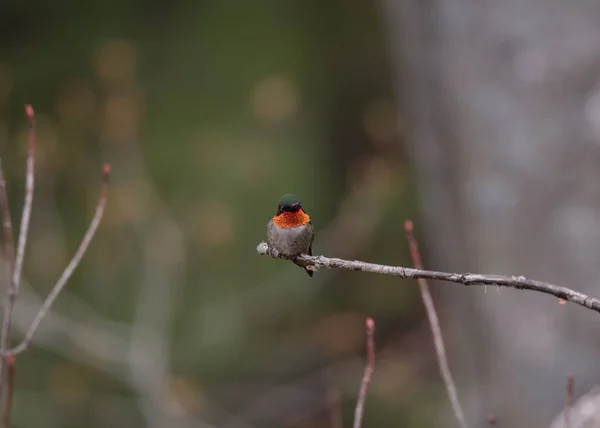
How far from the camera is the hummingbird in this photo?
1.04 m

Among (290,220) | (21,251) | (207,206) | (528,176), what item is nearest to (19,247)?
(21,251)

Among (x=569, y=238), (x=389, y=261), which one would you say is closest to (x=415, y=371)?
(x=389, y=261)

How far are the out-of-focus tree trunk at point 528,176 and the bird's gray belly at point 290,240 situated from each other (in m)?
2.10

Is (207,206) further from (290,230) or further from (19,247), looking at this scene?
(290,230)

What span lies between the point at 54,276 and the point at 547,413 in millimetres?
3362

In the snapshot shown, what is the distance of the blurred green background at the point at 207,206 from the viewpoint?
5195 mm

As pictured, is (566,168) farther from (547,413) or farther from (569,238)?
(547,413)

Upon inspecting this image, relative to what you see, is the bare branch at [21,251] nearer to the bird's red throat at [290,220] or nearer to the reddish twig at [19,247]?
the reddish twig at [19,247]

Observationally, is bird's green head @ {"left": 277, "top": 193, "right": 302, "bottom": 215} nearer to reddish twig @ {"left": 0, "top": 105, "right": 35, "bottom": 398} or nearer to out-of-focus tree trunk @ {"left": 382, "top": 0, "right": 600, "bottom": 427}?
reddish twig @ {"left": 0, "top": 105, "right": 35, "bottom": 398}

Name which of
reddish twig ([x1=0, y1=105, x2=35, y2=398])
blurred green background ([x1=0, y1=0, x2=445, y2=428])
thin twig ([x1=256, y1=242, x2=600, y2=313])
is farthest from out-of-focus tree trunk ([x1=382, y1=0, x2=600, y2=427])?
thin twig ([x1=256, y1=242, x2=600, y2=313])

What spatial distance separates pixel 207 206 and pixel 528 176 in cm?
268

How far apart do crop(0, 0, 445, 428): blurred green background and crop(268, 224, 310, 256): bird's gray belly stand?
3760 mm

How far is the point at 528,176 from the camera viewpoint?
10.2 feet

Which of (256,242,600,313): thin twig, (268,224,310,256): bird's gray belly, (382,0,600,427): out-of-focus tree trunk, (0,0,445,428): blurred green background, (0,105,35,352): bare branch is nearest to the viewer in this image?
(256,242,600,313): thin twig
